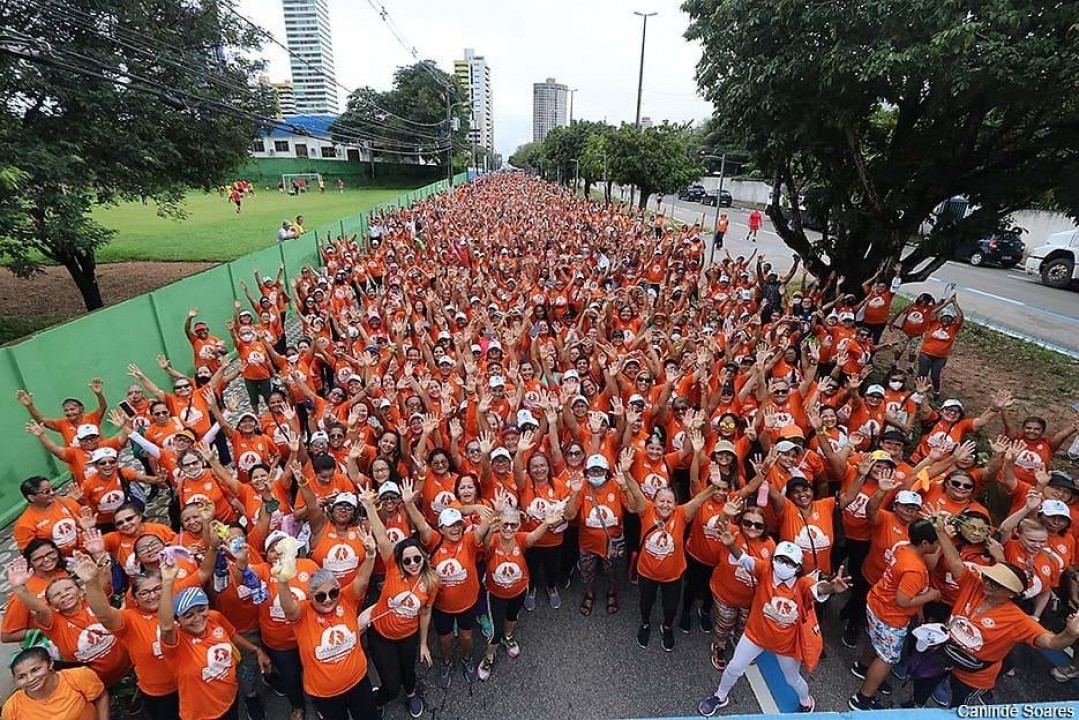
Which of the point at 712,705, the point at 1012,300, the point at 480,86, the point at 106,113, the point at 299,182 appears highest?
the point at 480,86

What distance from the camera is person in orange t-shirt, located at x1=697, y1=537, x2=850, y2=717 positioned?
3559mm

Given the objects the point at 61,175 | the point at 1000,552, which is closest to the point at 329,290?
the point at 61,175

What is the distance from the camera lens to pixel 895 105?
29.7 feet

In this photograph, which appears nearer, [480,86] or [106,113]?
[106,113]

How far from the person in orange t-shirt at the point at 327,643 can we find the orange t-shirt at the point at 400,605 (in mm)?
226

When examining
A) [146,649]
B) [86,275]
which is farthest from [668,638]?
[86,275]

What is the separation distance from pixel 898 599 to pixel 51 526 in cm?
607

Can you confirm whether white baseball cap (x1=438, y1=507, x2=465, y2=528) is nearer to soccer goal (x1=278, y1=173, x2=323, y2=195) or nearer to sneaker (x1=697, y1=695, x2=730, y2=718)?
sneaker (x1=697, y1=695, x2=730, y2=718)

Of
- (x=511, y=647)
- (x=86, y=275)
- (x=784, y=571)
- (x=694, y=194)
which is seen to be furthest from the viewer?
(x=694, y=194)

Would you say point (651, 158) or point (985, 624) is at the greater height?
point (651, 158)

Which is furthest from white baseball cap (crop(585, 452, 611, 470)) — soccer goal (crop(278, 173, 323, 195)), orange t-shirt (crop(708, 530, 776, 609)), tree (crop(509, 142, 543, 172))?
tree (crop(509, 142, 543, 172))

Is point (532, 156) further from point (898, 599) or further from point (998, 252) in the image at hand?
point (898, 599)

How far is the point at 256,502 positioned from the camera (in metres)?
4.49

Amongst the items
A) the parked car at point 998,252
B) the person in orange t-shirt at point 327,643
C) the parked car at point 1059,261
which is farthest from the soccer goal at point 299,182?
the person in orange t-shirt at point 327,643
